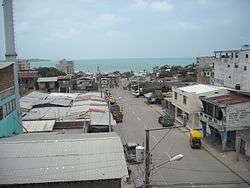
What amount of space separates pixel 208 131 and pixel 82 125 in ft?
35.5

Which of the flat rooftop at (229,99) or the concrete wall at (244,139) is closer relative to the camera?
the concrete wall at (244,139)

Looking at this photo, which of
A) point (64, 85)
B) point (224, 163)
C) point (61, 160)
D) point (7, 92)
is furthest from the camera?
point (64, 85)

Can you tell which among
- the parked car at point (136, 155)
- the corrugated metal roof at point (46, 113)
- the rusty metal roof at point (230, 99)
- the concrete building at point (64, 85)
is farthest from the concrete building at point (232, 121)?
the concrete building at point (64, 85)

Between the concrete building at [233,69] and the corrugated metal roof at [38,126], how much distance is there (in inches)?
867

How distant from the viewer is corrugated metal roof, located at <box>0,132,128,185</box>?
1642cm

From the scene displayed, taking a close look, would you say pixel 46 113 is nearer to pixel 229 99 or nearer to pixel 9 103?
pixel 9 103

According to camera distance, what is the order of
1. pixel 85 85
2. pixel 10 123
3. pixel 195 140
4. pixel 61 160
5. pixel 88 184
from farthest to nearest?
pixel 85 85, pixel 195 140, pixel 10 123, pixel 61 160, pixel 88 184

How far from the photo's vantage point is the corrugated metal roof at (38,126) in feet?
88.7

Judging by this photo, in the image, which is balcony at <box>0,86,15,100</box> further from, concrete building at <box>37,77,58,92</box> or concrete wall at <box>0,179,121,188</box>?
concrete building at <box>37,77,58,92</box>

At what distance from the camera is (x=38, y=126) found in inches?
1093

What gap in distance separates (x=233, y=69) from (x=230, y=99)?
16.8m

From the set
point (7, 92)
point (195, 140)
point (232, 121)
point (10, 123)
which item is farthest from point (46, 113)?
point (232, 121)

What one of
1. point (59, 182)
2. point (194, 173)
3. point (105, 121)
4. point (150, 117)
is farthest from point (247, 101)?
point (150, 117)

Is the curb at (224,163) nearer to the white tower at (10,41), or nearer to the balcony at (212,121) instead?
the balcony at (212,121)
